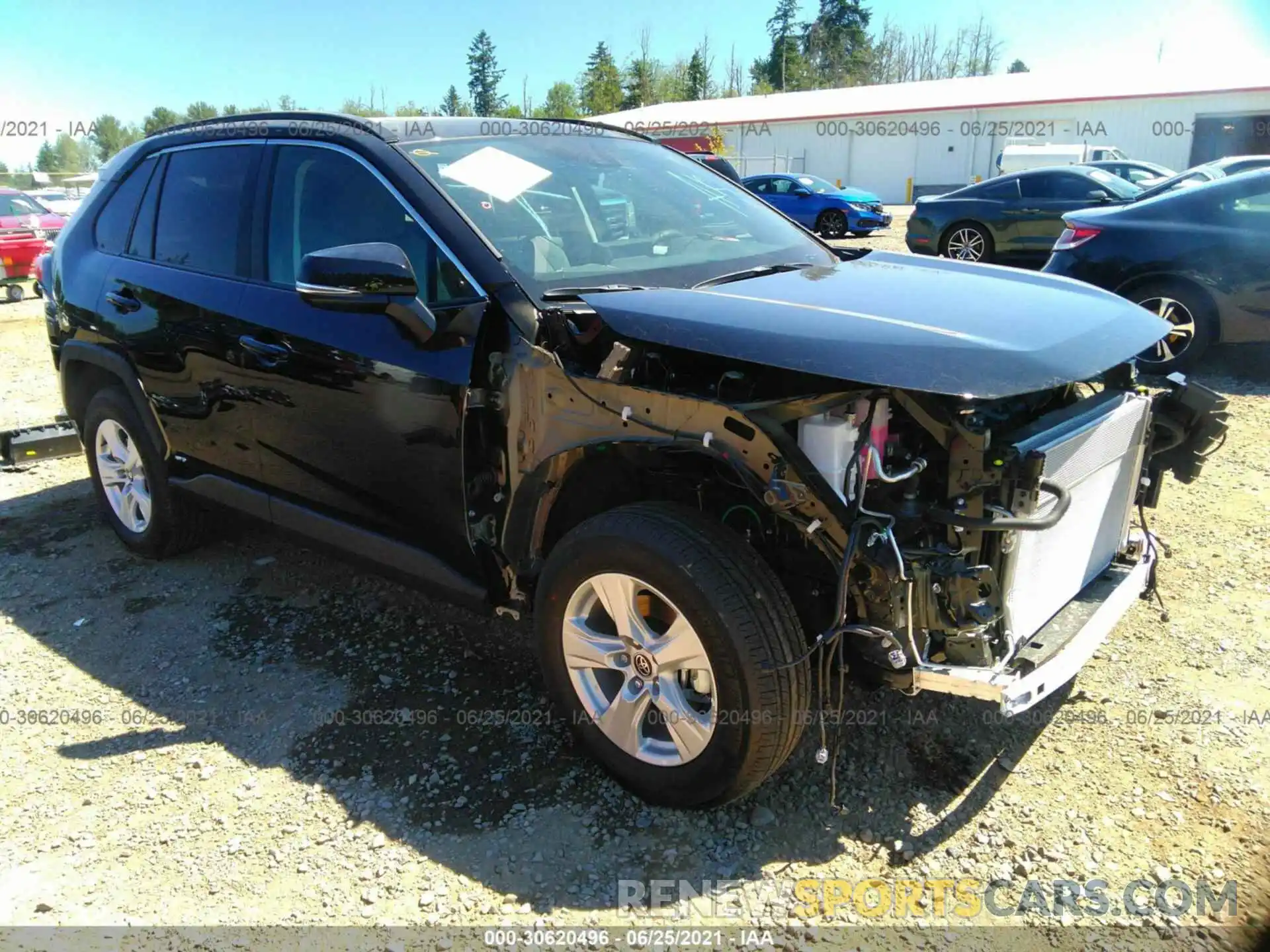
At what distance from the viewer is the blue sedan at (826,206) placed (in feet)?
73.7

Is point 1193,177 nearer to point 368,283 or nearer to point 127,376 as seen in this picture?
point 368,283

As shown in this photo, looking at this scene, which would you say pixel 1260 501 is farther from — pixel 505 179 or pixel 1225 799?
pixel 505 179

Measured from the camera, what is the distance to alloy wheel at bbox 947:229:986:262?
42.7 ft

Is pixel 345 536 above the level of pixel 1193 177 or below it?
below

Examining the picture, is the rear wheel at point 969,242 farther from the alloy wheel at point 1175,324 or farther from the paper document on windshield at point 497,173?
the paper document on windshield at point 497,173

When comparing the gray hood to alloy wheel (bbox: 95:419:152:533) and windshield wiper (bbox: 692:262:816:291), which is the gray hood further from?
alloy wheel (bbox: 95:419:152:533)

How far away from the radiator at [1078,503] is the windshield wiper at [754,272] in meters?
1.07

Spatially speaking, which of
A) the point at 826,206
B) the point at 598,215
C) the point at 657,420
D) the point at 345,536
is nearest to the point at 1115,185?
the point at 826,206

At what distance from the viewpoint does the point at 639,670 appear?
263 centimetres

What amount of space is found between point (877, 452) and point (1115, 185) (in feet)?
41.2

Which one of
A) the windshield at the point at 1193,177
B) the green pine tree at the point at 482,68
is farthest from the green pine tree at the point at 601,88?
the windshield at the point at 1193,177

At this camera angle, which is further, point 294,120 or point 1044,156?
point 1044,156

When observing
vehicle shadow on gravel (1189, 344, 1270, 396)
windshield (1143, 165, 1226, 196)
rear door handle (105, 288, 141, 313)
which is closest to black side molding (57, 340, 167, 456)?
rear door handle (105, 288, 141, 313)

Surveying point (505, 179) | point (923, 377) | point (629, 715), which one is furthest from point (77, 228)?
point (923, 377)
